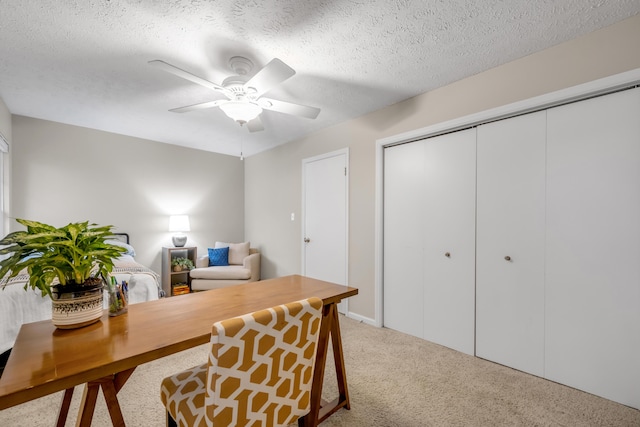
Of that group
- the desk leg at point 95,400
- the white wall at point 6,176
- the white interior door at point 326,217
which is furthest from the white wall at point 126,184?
the desk leg at point 95,400

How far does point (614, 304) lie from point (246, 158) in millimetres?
5135

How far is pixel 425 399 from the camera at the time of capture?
1878mm

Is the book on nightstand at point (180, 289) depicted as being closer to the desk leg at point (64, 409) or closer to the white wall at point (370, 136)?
the white wall at point (370, 136)

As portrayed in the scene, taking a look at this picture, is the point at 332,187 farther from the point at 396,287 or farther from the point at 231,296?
the point at 231,296

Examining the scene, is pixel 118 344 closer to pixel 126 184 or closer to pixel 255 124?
pixel 255 124

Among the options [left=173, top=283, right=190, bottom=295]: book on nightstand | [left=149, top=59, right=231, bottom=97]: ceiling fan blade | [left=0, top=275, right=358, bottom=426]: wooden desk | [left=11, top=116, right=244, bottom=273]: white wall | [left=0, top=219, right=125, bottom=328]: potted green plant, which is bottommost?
[left=173, top=283, right=190, bottom=295]: book on nightstand

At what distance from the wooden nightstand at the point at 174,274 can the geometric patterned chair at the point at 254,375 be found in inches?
130

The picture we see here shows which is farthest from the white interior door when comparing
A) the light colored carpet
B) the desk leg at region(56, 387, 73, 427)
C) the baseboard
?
the desk leg at region(56, 387, 73, 427)

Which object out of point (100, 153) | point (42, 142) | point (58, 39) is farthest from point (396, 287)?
point (42, 142)

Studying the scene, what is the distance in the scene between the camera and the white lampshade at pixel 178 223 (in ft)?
14.5

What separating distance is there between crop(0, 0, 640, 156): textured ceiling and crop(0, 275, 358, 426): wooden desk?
1.67 meters

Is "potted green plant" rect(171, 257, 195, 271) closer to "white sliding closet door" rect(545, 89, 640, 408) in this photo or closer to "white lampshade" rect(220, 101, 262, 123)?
"white lampshade" rect(220, 101, 262, 123)

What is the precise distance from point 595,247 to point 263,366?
2.24m

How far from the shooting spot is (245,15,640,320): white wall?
1.88 metres
